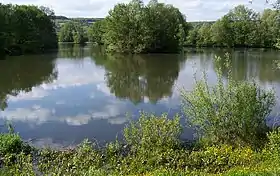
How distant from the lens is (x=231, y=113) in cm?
1161

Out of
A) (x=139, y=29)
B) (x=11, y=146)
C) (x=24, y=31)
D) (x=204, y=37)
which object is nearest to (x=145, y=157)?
(x=11, y=146)

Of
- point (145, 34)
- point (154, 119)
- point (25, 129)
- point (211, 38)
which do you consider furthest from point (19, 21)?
point (154, 119)

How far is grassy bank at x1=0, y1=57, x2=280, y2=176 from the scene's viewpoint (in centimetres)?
966

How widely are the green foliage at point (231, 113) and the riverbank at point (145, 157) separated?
63 centimetres

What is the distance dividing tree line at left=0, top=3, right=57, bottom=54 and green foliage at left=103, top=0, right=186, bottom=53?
46.8 ft

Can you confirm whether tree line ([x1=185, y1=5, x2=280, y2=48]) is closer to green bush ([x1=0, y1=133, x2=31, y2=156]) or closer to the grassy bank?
the grassy bank

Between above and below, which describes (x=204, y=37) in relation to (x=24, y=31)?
below

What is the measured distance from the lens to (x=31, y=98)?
22.4 m

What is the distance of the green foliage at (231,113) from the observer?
37.6 ft

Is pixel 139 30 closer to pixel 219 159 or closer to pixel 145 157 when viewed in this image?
pixel 145 157

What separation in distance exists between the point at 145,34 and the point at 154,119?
51468 mm

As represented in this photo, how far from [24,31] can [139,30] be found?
20.3 meters

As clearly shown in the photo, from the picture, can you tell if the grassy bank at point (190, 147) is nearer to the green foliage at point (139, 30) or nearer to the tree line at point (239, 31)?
the green foliage at point (139, 30)

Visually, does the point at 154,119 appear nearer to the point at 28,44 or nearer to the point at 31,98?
the point at 31,98
